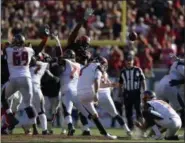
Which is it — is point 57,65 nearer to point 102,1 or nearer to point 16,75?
point 16,75

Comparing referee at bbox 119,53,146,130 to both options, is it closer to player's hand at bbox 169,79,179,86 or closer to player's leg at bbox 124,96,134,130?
player's leg at bbox 124,96,134,130

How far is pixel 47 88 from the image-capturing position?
20.4 metres

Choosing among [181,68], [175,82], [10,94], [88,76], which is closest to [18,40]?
[10,94]

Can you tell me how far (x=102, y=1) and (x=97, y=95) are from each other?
9110 millimetres

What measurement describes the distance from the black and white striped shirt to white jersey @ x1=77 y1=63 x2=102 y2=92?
2.06 metres

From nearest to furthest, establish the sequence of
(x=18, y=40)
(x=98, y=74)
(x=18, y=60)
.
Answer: (x=98, y=74), (x=18, y=40), (x=18, y=60)

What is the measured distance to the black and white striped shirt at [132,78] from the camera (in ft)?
66.1

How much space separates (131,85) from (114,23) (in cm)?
606

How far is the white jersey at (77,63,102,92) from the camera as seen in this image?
1808cm

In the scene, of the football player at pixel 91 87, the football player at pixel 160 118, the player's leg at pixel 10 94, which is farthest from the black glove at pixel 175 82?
the player's leg at pixel 10 94

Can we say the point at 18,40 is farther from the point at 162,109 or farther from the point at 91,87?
the point at 162,109

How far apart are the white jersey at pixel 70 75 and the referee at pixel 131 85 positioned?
1475 mm

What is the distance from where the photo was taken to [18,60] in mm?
18312

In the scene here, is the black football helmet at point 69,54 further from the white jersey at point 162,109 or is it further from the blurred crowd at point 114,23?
the blurred crowd at point 114,23
